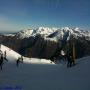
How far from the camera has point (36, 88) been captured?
2114 cm

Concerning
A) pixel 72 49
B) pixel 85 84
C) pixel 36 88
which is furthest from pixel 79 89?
pixel 72 49

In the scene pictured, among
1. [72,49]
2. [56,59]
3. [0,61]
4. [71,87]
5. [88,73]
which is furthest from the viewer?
[56,59]

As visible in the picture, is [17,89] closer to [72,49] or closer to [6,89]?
[6,89]

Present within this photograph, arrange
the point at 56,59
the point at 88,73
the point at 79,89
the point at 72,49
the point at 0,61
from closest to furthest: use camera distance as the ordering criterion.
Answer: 1. the point at 79,89
2. the point at 88,73
3. the point at 72,49
4. the point at 0,61
5. the point at 56,59

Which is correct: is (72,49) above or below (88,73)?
above

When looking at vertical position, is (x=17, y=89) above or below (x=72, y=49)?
below

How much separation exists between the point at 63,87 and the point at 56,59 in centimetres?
10368

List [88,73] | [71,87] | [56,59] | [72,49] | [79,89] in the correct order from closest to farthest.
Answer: [79,89], [71,87], [88,73], [72,49], [56,59]

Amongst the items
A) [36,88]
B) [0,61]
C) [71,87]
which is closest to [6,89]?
[36,88]

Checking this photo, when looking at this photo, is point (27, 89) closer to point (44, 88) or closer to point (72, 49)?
point (44, 88)

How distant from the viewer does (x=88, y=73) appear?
24531mm

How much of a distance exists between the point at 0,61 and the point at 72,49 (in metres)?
15.1

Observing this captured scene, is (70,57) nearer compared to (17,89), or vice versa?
(17,89)

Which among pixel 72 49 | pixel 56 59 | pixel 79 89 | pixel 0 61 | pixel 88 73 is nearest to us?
pixel 79 89
